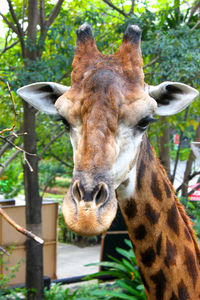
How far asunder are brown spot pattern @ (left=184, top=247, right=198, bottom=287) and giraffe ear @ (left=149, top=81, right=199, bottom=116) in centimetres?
92

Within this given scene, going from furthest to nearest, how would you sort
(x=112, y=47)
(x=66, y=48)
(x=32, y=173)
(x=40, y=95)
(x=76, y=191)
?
(x=32, y=173) < (x=66, y=48) < (x=112, y=47) < (x=40, y=95) < (x=76, y=191)

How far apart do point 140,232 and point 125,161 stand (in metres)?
0.56

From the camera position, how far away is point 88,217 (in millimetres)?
1764

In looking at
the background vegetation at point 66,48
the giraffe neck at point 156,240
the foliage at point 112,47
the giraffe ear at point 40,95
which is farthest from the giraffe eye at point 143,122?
the foliage at point 112,47

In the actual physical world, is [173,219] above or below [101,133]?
below

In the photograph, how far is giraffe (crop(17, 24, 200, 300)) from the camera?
187 cm

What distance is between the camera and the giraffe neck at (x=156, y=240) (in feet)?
8.20

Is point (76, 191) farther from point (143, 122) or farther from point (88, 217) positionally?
point (143, 122)

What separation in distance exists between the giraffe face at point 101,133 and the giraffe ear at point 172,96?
0.83 feet

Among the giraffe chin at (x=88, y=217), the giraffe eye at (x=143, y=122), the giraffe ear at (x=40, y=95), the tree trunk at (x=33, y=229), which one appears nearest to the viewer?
the giraffe chin at (x=88, y=217)

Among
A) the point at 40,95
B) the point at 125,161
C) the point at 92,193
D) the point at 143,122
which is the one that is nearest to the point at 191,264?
the point at 125,161

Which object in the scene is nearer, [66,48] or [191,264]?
[191,264]

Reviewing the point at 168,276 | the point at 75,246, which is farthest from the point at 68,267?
the point at 168,276

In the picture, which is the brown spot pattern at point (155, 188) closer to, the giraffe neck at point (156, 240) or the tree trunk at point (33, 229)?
the giraffe neck at point (156, 240)
